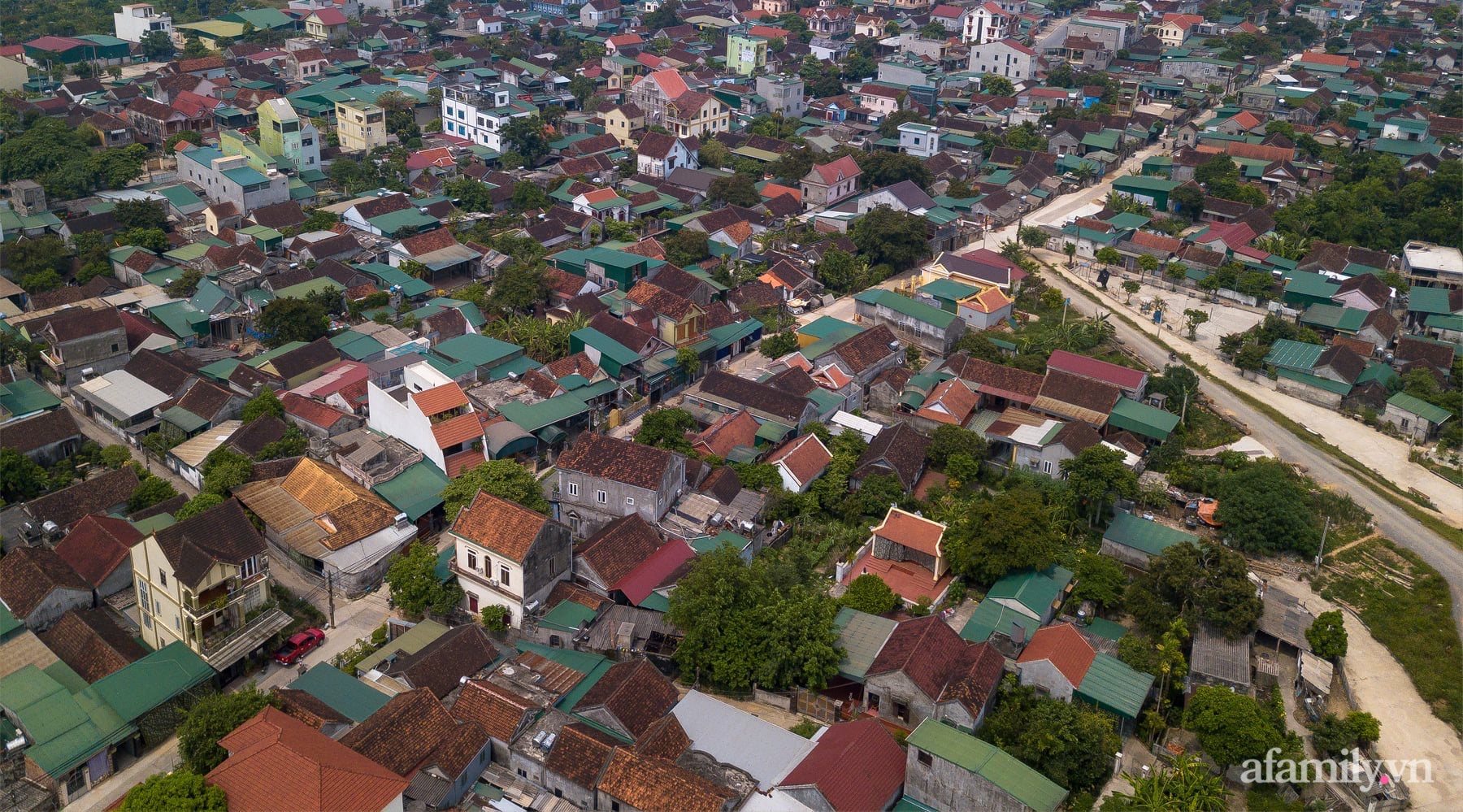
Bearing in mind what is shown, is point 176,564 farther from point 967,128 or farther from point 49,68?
point 49,68

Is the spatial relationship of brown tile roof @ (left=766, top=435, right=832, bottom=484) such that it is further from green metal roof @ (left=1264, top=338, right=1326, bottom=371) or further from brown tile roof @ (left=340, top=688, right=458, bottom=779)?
green metal roof @ (left=1264, top=338, right=1326, bottom=371)

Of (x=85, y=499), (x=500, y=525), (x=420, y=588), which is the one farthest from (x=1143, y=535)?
(x=85, y=499)

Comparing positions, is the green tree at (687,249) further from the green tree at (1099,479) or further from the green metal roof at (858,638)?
the green metal roof at (858,638)

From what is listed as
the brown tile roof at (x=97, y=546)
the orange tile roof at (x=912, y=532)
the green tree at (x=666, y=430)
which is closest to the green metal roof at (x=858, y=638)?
the orange tile roof at (x=912, y=532)

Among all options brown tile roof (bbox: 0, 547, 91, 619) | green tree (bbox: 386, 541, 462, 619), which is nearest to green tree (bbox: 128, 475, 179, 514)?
brown tile roof (bbox: 0, 547, 91, 619)

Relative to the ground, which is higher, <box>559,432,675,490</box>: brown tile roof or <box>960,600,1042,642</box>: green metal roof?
<box>559,432,675,490</box>: brown tile roof

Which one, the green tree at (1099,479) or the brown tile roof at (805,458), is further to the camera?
the brown tile roof at (805,458)

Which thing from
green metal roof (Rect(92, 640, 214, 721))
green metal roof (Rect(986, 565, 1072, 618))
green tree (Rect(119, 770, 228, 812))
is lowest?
green metal roof (Rect(986, 565, 1072, 618))
